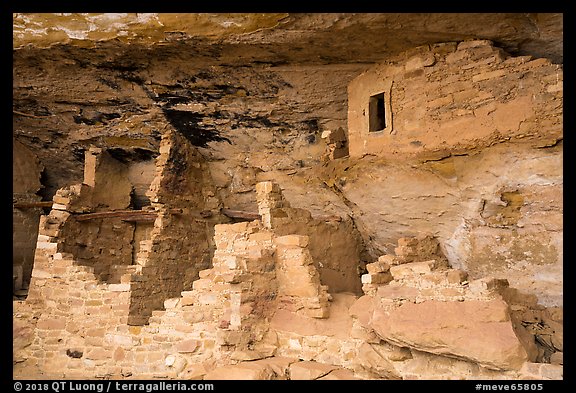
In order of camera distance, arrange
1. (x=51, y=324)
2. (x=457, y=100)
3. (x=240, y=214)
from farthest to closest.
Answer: (x=240, y=214)
(x=51, y=324)
(x=457, y=100)

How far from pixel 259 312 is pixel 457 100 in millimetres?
3163

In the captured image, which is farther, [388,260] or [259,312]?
[388,260]

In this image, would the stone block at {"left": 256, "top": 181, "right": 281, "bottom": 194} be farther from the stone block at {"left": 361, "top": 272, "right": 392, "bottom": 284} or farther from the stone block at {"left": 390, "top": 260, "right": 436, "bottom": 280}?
the stone block at {"left": 390, "top": 260, "right": 436, "bottom": 280}

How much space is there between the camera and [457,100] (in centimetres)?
552

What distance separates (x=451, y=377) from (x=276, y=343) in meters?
1.88

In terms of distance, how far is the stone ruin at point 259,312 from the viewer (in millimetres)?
3713

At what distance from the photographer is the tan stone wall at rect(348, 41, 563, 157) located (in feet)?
16.2

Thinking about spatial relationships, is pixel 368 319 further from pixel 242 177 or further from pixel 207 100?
pixel 242 177

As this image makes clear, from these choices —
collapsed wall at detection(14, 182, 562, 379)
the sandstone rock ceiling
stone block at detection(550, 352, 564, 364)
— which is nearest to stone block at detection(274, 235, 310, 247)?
collapsed wall at detection(14, 182, 562, 379)

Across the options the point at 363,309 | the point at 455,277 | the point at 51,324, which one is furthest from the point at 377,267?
the point at 51,324

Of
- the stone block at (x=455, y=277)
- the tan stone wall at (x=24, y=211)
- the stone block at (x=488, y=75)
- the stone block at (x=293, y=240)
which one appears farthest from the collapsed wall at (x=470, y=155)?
the tan stone wall at (x=24, y=211)

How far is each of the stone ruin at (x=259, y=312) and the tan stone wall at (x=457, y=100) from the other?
1.29 m

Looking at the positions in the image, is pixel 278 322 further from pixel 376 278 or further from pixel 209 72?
pixel 209 72

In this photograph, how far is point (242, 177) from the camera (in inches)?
361
